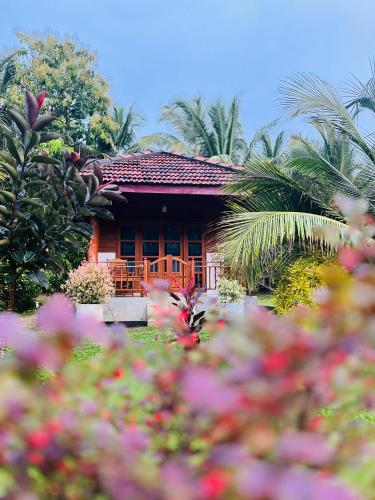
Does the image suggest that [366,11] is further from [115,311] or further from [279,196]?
[115,311]

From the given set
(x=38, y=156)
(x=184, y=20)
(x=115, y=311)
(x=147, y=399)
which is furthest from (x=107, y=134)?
(x=147, y=399)

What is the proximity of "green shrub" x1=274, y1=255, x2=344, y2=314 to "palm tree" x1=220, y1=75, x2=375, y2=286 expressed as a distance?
28 centimetres

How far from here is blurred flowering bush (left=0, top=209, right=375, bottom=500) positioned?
0.66 m

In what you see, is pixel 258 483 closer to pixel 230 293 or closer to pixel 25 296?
pixel 230 293

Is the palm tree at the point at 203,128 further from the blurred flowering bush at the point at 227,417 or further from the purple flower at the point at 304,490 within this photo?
the purple flower at the point at 304,490

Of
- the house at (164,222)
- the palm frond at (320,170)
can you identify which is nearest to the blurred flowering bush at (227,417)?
the palm frond at (320,170)

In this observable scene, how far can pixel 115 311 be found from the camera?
9.91 m

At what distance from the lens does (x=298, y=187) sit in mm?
8727

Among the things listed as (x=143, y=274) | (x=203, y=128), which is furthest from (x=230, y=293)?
(x=203, y=128)

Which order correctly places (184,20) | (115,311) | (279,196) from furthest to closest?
(184,20) < (115,311) < (279,196)

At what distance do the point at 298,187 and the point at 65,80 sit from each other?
77.8ft

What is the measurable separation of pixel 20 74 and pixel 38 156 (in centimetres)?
2674

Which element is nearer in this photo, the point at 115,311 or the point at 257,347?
the point at 257,347

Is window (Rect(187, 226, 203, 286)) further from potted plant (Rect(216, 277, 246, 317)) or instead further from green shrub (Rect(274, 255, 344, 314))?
green shrub (Rect(274, 255, 344, 314))
